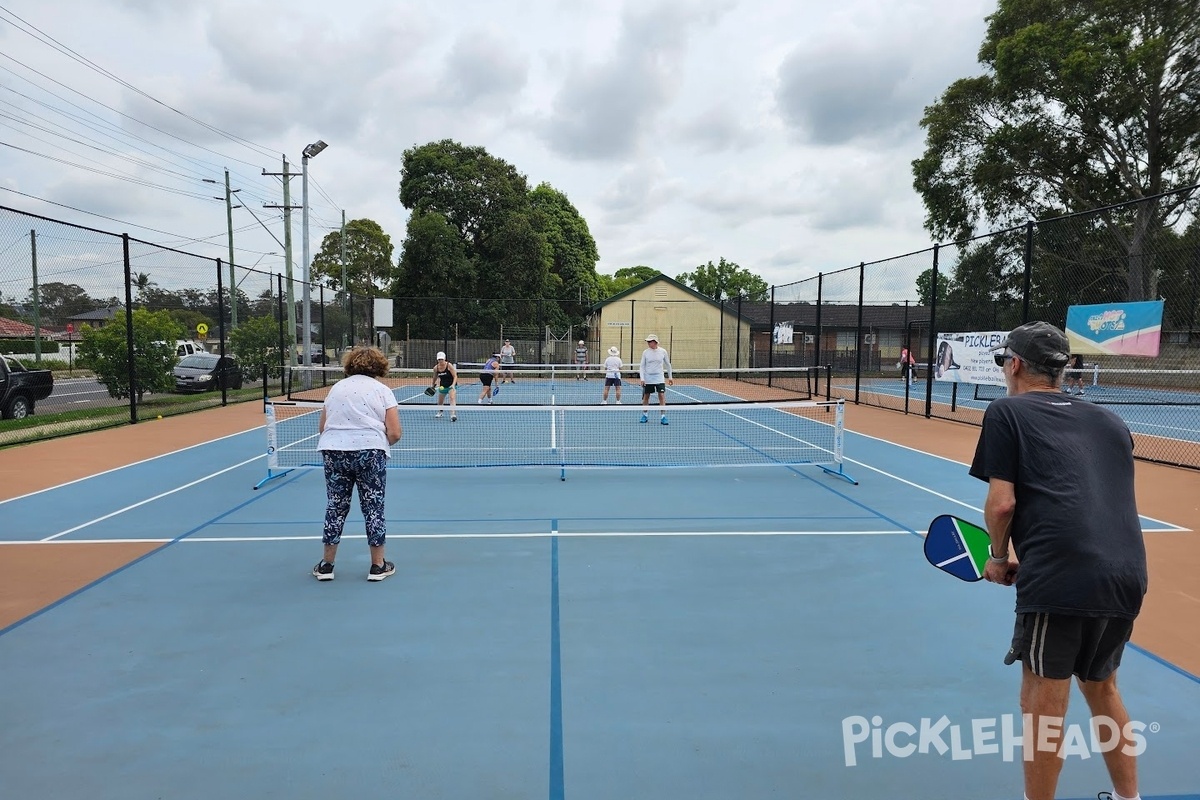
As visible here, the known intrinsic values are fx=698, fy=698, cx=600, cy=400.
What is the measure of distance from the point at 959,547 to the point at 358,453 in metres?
3.74

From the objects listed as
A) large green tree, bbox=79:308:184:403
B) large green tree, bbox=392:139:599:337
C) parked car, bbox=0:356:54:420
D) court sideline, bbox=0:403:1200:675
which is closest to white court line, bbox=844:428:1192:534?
court sideline, bbox=0:403:1200:675

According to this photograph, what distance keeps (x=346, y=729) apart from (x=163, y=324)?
15.7 meters

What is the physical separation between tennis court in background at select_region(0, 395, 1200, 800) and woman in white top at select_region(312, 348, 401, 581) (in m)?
0.28

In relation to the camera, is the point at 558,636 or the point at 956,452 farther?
the point at 956,452

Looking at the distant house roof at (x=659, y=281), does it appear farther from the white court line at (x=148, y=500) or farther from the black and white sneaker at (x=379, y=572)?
the black and white sneaker at (x=379, y=572)

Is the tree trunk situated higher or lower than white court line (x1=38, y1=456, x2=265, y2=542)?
higher

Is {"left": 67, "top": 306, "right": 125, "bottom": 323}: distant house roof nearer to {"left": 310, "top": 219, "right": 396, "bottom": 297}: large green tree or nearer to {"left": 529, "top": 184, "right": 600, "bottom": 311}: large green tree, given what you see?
{"left": 529, "top": 184, "right": 600, "bottom": 311}: large green tree

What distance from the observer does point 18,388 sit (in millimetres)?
13883

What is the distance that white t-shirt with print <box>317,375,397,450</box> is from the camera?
4781mm

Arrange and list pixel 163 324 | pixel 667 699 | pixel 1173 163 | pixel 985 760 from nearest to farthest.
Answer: pixel 985 760
pixel 667 699
pixel 163 324
pixel 1173 163

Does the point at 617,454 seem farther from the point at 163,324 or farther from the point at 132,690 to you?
the point at 163,324

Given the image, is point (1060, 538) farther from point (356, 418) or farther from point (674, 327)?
point (674, 327)

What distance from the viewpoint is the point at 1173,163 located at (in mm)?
27297

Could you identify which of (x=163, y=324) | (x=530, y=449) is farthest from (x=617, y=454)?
(x=163, y=324)
